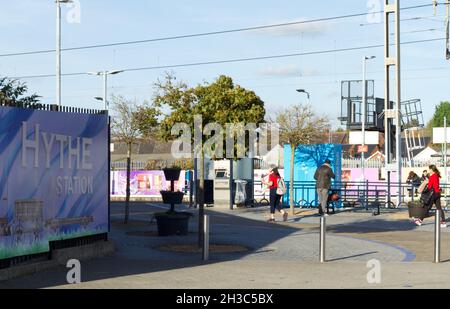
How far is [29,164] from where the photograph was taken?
12.9 metres

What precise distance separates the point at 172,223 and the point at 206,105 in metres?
3.27

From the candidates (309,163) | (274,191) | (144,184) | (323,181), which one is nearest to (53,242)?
(274,191)

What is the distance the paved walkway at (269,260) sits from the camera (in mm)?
12180

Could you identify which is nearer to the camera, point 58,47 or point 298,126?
point 298,126

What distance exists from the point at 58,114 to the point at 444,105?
166 meters

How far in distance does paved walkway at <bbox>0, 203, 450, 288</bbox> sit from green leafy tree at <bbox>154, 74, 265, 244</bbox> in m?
1.88

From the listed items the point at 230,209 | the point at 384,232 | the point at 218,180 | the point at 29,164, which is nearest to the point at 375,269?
the point at 29,164

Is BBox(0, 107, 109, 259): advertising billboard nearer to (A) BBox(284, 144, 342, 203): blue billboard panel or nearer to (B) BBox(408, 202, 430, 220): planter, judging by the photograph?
(B) BBox(408, 202, 430, 220): planter

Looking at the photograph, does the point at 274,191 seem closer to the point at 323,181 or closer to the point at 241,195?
the point at 323,181

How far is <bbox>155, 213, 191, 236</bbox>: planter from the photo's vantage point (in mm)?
19531

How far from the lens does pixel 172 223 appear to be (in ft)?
64.5

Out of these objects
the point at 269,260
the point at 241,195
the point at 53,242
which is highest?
the point at 241,195

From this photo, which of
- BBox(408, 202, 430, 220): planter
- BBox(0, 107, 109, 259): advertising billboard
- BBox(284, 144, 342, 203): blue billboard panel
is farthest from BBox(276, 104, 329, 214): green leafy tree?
BBox(0, 107, 109, 259): advertising billboard
